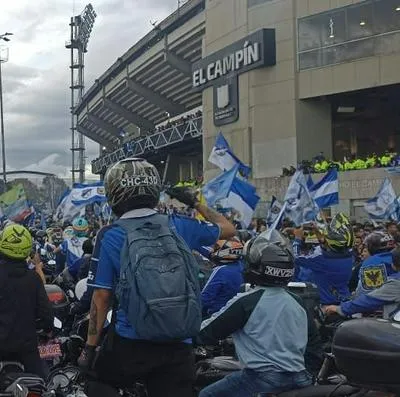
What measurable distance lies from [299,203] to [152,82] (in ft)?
132

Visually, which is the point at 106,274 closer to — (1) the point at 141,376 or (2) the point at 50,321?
(1) the point at 141,376

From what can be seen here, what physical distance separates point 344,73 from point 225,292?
25.2 meters

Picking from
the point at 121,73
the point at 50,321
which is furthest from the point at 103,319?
the point at 121,73

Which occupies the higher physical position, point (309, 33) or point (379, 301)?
point (309, 33)

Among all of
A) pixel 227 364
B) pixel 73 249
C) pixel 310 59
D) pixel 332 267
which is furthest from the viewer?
pixel 310 59

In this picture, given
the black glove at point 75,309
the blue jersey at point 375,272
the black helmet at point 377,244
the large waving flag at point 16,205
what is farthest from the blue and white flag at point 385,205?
the black glove at point 75,309

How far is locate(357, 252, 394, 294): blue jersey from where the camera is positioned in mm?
6934

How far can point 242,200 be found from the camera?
1612 centimetres

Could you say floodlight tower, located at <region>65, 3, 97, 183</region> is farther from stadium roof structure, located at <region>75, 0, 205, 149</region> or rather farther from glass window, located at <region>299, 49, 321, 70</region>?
glass window, located at <region>299, 49, 321, 70</region>

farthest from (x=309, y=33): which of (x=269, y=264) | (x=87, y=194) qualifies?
(x=269, y=264)

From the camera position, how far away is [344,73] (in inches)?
1225

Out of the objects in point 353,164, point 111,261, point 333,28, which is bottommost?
point 111,261

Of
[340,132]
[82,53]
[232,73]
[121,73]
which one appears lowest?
[340,132]

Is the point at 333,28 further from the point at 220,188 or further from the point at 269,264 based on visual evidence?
the point at 269,264
